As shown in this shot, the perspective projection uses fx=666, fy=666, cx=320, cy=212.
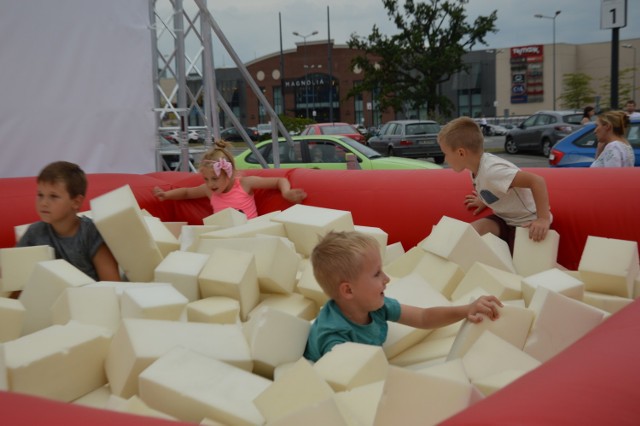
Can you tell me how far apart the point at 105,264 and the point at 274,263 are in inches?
34.3

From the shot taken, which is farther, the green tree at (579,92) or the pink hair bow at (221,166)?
the green tree at (579,92)

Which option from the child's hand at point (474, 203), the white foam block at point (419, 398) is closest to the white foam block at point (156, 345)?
the white foam block at point (419, 398)

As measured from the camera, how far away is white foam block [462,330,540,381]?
1906mm

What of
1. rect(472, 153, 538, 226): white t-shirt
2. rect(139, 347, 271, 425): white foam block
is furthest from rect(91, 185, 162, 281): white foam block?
rect(472, 153, 538, 226): white t-shirt

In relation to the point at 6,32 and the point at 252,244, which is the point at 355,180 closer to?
the point at 252,244

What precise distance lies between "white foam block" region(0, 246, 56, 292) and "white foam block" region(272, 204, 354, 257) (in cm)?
117

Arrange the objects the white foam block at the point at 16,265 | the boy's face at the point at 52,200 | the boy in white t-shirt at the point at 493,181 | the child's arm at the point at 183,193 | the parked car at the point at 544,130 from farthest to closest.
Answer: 1. the parked car at the point at 544,130
2. the child's arm at the point at 183,193
3. the boy in white t-shirt at the point at 493,181
4. the boy's face at the point at 52,200
5. the white foam block at the point at 16,265

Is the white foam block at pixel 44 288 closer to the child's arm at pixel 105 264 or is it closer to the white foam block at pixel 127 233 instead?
the white foam block at pixel 127 233

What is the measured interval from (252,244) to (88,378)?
0.97m

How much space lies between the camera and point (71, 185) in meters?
2.98

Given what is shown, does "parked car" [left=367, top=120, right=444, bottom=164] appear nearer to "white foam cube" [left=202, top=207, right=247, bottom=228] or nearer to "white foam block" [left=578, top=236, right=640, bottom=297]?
"white foam cube" [left=202, top=207, right=247, bottom=228]

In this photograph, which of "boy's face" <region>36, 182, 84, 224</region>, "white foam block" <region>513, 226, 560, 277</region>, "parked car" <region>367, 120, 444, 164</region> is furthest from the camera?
"parked car" <region>367, 120, 444, 164</region>

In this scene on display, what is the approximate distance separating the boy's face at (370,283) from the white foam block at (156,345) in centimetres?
40

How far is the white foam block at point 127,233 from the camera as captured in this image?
2.84 m
